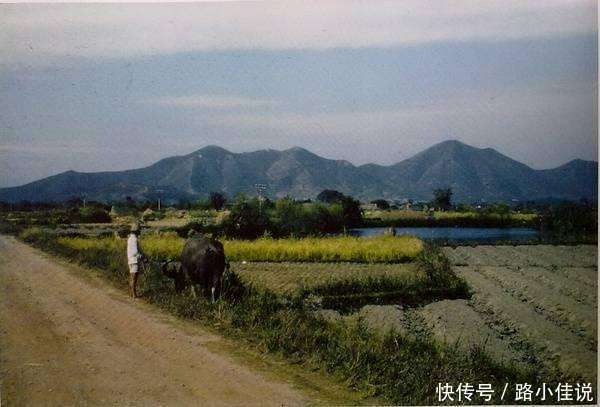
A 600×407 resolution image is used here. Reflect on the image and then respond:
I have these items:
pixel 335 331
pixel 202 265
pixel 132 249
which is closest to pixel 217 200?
pixel 202 265

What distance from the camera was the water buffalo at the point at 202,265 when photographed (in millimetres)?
7141

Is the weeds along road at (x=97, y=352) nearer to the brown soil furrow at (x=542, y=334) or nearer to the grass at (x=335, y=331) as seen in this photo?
the grass at (x=335, y=331)

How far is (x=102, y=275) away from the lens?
307 inches

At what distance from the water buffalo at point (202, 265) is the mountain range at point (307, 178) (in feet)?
1.84

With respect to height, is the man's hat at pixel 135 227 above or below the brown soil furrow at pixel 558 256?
above

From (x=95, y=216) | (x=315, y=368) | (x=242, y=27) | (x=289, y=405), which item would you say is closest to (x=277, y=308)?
(x=315, y=368)

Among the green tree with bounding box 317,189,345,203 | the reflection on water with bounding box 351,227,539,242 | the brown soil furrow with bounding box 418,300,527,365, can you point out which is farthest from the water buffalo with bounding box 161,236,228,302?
the brown soil furrow with bounding box 418,300,527,365

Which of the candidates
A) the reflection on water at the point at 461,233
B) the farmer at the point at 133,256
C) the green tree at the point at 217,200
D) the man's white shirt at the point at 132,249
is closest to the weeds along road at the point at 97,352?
the farmer at the point at 133,256

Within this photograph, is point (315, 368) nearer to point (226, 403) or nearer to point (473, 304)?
point (226, 403)

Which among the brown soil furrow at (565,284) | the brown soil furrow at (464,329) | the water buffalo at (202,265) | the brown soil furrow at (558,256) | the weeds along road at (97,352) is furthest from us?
the water buffalo at (202,265)

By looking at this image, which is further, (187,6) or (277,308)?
(277,308)

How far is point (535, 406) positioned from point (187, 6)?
487 centimetres

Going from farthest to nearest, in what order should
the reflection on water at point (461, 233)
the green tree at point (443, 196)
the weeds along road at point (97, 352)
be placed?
the reflection on water at point (461, 233), the green tree at point (443, 196), the weeds along road at point (97, 352)

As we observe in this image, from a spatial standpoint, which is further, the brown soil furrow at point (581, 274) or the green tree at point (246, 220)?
the green tree at point (246, 220)
